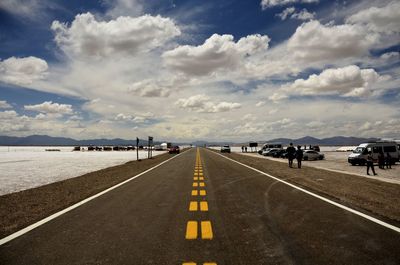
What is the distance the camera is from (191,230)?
21.4ft

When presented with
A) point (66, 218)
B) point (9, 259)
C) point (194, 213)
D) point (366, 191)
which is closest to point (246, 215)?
point (194, 213)

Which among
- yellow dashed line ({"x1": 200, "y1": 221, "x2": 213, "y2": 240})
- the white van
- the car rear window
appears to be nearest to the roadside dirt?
yellow dashed line ({"x1": 200, "y1": 221, "x2": 213, "y2": 240})

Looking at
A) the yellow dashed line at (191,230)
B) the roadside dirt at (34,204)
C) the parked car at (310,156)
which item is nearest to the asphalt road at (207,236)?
the yellow dashed line at (191,230)

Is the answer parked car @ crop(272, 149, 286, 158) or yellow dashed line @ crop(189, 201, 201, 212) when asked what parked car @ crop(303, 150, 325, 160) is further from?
yellow dashed line @ crop(189, 201, 201, 212)

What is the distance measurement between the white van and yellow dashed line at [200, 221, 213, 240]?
25605 millimetres

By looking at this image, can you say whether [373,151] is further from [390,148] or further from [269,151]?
[269,151]

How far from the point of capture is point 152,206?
364 inches

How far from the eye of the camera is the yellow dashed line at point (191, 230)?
6.07 metres

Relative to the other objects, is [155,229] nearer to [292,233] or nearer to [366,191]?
[292,233]

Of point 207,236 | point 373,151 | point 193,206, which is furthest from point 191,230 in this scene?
point 373,151

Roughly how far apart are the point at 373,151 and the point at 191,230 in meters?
27.6

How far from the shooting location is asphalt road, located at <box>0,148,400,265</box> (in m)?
4.94

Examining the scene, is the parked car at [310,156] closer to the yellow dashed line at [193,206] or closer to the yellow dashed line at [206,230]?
the yellow dashed line at [193,206]

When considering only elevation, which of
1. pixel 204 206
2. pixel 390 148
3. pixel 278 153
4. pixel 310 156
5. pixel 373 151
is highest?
pixel 390 148
